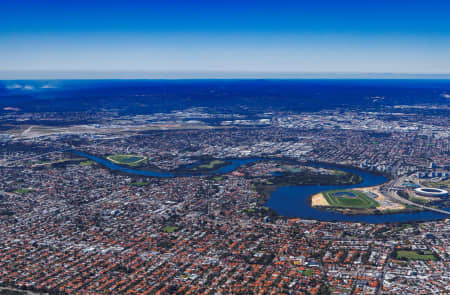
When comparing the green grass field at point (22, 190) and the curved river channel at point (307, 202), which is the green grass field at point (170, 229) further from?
the green grass field at point (22, 190)

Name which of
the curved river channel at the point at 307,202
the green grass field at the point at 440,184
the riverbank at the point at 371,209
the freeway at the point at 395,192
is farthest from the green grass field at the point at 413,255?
the green grass field at the point at 440,184

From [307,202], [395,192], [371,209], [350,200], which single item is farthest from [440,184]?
[307,202]

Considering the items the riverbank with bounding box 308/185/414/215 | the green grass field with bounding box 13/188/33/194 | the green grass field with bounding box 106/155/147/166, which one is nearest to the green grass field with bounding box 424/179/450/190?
the riverbank with bounding box 308/185/414/215

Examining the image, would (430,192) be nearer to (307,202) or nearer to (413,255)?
(307,202)

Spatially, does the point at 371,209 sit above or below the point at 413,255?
above

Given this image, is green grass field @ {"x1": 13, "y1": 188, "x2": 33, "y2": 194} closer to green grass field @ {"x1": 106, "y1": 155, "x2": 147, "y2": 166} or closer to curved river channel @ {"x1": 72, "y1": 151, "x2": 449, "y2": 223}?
curved river channel @ {"x1": 72, "y1": 151, "x2": 449, "y2": 223}

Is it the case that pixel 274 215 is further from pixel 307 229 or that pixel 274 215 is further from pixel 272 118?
pixel 272 118
